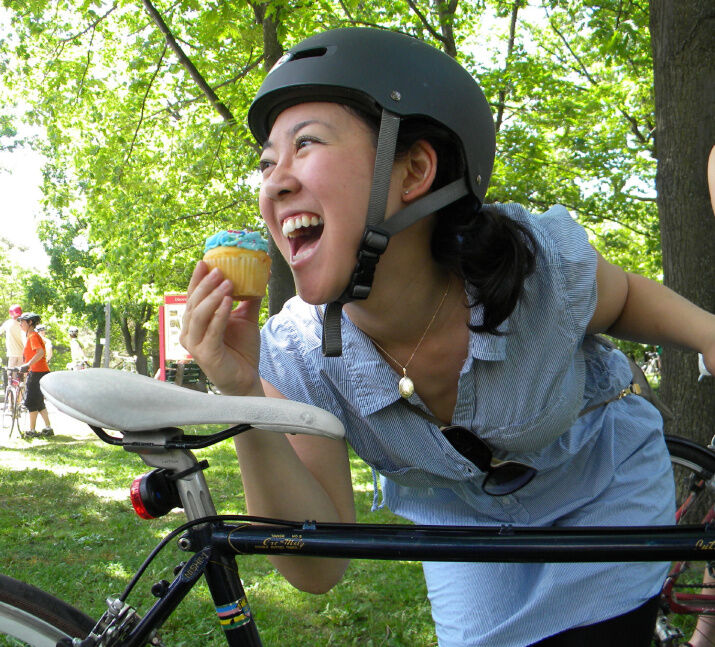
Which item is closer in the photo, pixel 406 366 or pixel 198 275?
pixel 198 275

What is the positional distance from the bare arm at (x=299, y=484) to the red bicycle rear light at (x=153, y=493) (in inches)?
8.5

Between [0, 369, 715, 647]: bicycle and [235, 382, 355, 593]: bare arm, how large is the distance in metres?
0.17

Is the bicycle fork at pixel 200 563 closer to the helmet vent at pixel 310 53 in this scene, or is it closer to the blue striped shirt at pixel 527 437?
the blue striped shirt at pixel 527 437

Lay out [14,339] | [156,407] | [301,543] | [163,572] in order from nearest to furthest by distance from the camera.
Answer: [156,407] → [301,543] → [163,572] → [14,339]

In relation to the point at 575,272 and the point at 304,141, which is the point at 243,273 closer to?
the point at 304,141

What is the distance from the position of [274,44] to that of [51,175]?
28.4 meters

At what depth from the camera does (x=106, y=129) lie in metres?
13.8

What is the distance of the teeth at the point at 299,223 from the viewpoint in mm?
1682

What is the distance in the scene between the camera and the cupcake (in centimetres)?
181

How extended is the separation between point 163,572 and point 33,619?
332 centimetres

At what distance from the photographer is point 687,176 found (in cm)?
442

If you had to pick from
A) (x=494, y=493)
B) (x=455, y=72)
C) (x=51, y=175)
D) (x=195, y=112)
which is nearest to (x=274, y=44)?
(x=195, y=112)

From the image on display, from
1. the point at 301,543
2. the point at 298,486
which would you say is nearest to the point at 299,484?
the point at 298,486

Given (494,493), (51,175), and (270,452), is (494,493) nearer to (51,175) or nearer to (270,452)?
(270,452)
